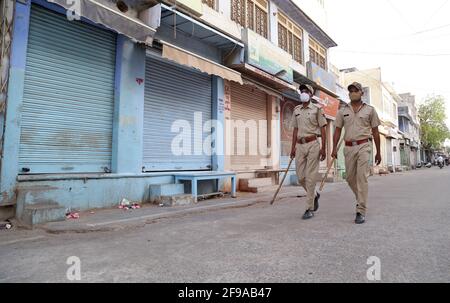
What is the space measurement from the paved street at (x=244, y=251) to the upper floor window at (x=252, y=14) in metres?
8.09

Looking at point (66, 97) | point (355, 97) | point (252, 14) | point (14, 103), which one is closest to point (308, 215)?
point (355, 97)

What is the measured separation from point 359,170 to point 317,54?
45.9 ft

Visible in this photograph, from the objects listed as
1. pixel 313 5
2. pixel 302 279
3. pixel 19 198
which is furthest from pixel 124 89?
pixel 313 5

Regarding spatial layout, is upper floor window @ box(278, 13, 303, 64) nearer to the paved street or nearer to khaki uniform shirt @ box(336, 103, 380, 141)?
khaki uniform shirt @ box(336, 103, 380, 141)

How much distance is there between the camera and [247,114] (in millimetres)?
11406

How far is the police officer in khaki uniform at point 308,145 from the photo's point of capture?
511 cm

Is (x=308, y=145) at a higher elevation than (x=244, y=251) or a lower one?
higher

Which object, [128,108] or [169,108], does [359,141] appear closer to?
[128,108]

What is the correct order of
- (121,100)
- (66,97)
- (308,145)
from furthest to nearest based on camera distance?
(121,100), (66,97), (308,145)

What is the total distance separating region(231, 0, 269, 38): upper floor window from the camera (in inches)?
423

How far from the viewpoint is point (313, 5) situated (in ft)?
51.2

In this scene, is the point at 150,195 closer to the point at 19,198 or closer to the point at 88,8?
the point at 19,198

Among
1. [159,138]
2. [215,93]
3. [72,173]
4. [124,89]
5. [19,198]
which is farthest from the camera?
[215,93]
